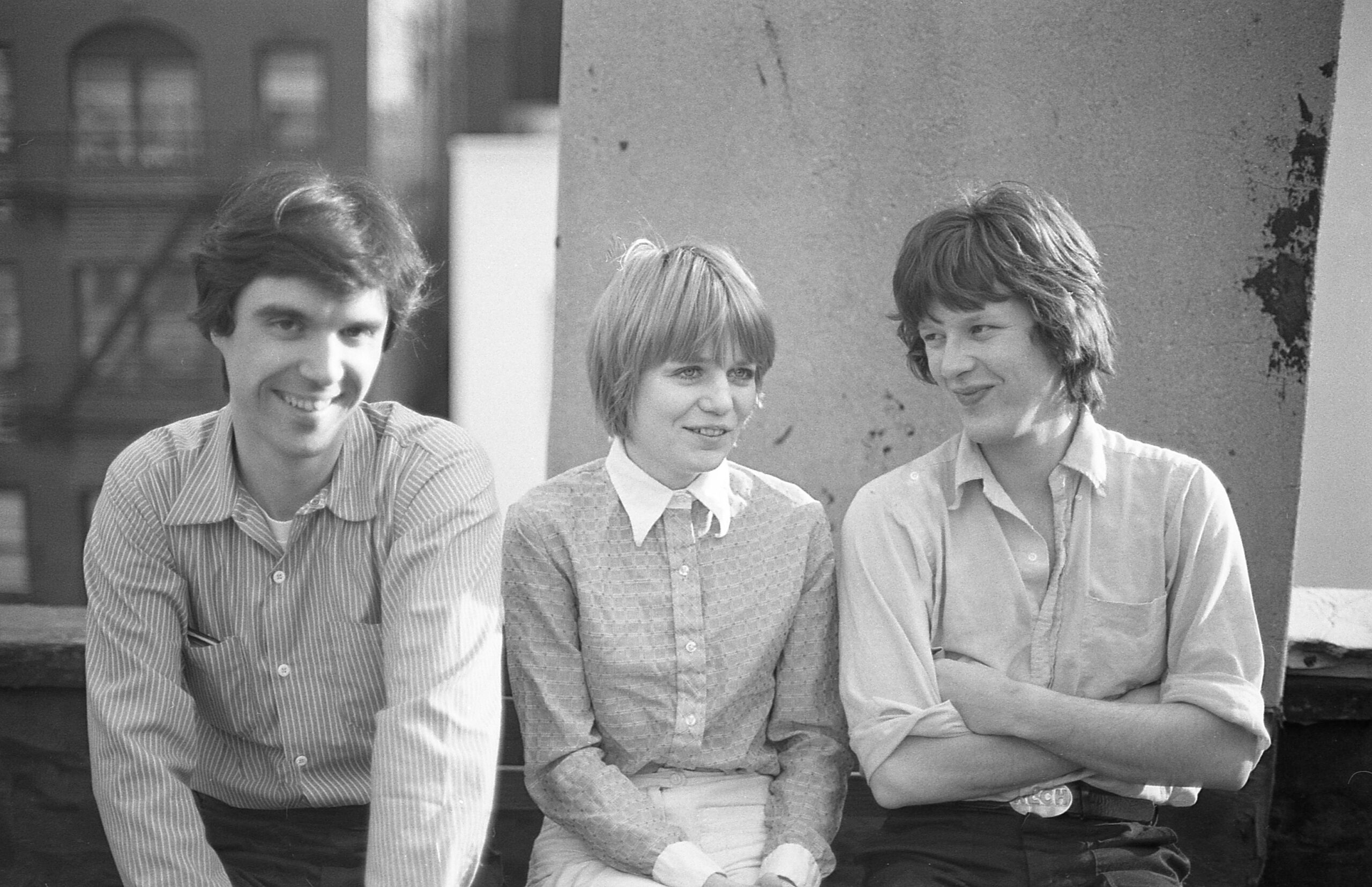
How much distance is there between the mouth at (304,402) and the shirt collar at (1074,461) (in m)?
1.11

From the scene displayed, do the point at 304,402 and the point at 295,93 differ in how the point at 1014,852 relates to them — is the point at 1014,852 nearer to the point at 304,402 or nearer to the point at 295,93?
the point at 304,402

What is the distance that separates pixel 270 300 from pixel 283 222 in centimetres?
12

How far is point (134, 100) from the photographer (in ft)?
12.5

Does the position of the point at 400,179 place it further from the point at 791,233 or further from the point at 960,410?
the point at 960,410

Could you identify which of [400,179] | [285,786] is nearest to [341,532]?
[285,786]

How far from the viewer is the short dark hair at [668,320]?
2156 millimetres

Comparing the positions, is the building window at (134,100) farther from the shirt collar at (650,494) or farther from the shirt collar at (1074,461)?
the shirt collar at (1074,461)

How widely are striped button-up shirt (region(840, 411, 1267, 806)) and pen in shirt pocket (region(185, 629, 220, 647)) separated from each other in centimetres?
109

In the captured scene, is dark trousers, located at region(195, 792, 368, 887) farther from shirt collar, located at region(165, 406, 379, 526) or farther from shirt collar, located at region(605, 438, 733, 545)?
shirt collar, located at region(605, 438, 733, 545)

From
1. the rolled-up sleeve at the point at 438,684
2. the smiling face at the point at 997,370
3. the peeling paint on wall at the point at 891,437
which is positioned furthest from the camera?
the peeling paint on wall at the point at 891,437

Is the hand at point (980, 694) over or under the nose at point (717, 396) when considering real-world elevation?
under

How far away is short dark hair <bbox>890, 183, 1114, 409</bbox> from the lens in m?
2.17

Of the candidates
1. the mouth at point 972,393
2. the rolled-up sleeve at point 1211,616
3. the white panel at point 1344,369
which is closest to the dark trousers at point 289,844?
Answer: the mouth at point 972,393

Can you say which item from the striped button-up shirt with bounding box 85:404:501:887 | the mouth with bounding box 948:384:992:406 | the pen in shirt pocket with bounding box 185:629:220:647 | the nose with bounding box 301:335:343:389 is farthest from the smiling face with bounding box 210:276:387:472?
the mouth with bounding box 948:384:992:406
